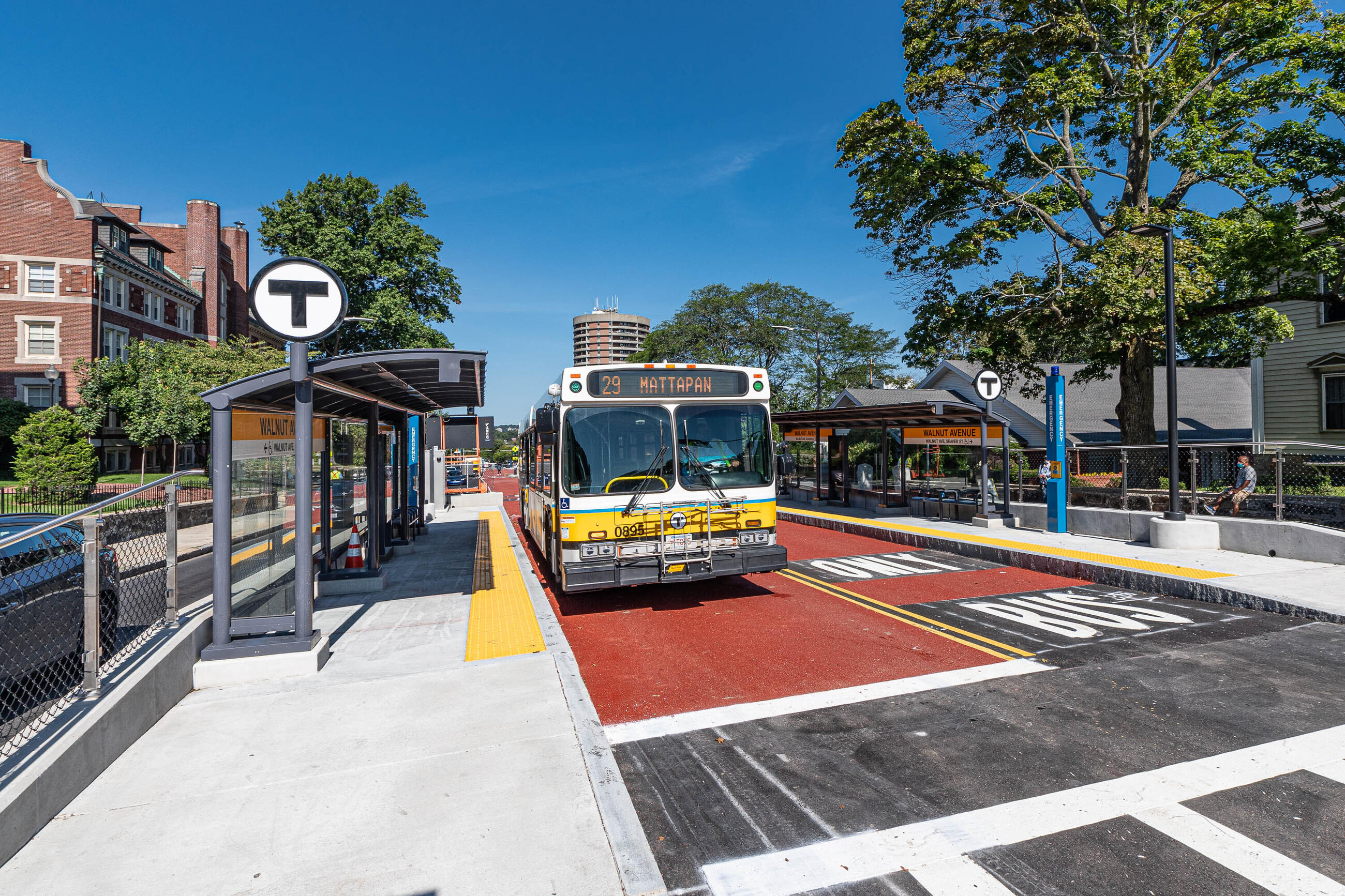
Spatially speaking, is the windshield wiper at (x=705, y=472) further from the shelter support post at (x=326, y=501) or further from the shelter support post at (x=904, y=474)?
the shelter support post at (x=904, y=474)

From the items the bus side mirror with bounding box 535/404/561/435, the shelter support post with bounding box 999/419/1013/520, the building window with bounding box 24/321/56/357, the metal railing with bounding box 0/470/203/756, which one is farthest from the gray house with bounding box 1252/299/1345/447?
the building window with bounding box 24/321/56/357

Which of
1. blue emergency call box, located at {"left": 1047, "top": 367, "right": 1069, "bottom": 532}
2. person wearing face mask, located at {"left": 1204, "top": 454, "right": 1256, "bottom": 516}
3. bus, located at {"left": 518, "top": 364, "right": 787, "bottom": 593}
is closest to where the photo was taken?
bus, located at {"left": 518, "top": 364, "right": 787, "bottom": 593}

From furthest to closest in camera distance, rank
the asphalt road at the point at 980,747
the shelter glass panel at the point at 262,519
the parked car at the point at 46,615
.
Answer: the shelter glass panel at the point at 262,519
the parked car at the point at 46,615
the asphalt road at the point at 980,747

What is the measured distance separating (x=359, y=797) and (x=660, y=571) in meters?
4.82

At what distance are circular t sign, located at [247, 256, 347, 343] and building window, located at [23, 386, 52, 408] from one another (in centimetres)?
3808

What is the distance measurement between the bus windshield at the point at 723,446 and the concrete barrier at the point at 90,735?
547 cm

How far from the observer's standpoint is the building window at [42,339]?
33688 millimetres

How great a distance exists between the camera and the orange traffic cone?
1034 centimetres

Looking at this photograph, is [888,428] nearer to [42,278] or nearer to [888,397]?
[888,397]

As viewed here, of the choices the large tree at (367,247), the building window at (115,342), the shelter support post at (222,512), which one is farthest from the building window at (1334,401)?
the building window at (115,342)

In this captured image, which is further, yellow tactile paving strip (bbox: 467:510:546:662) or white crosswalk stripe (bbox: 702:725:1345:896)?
yellow tactile paving strip (bbox: 467:510:546:662)

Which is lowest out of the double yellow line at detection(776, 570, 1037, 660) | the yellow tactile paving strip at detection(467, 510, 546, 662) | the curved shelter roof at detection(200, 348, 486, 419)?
the double yellow line at detection(776, 570, 1037, 660)

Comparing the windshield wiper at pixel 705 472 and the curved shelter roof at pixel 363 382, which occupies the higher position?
the curved shelter roof at pixel 363 382

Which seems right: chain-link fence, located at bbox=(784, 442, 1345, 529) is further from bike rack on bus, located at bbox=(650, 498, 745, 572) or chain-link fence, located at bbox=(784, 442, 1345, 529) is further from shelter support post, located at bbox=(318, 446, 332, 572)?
shelter support post, located at bbox=(318, 446, 332, 572)
